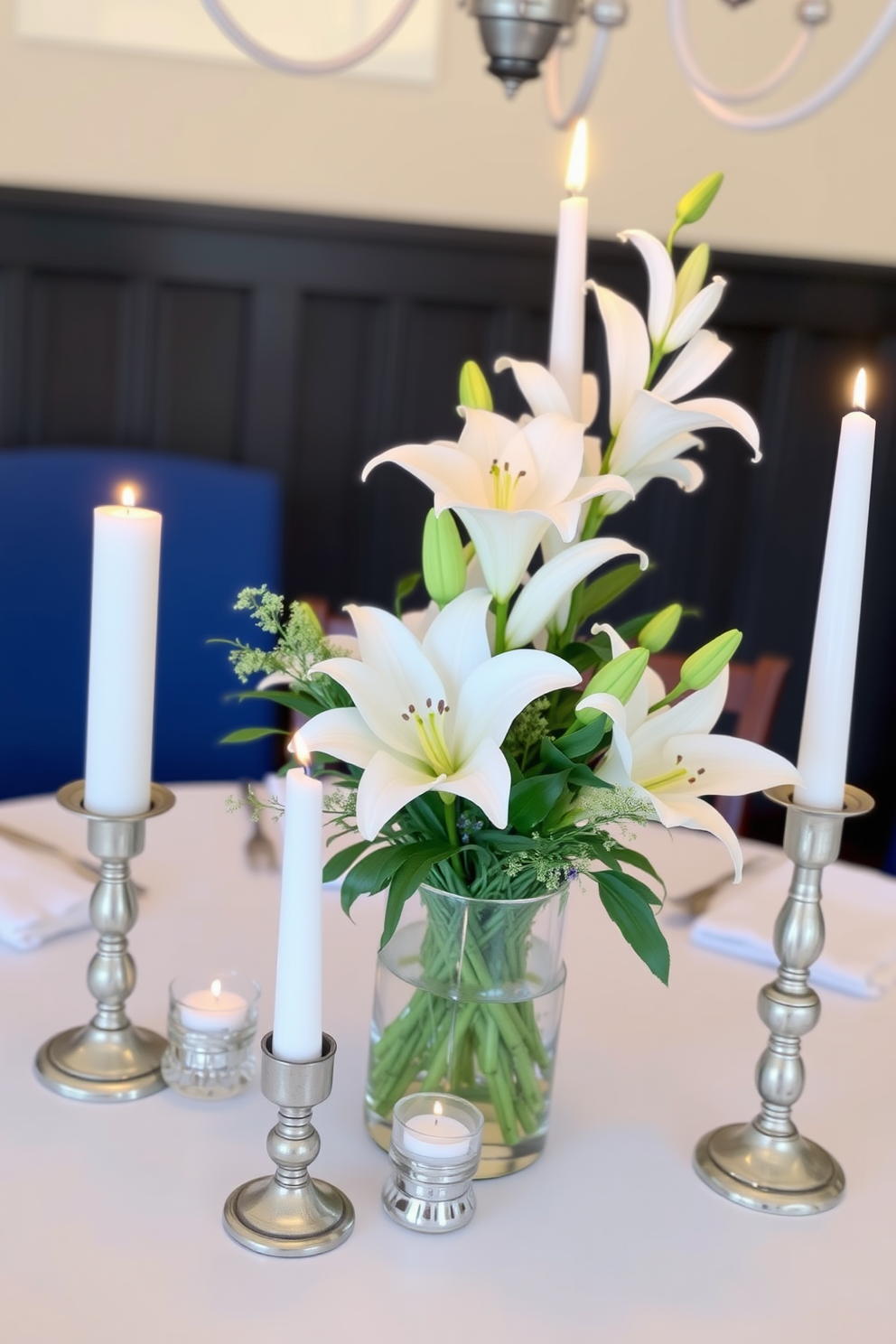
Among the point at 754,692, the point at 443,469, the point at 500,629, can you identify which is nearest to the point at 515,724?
the point at 500,629

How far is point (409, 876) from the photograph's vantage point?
0.85 m

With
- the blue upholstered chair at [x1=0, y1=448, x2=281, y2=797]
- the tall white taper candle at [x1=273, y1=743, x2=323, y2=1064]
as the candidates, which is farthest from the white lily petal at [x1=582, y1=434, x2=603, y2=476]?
the blue upholstered chair at [x1=0, y1=448, x2=281, y2=797]

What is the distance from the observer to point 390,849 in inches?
35.3

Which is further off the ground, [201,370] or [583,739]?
[201,370]

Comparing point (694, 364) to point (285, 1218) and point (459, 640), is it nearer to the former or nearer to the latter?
point (459, 640)

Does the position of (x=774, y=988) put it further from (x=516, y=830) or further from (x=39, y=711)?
(x=39, y=711)

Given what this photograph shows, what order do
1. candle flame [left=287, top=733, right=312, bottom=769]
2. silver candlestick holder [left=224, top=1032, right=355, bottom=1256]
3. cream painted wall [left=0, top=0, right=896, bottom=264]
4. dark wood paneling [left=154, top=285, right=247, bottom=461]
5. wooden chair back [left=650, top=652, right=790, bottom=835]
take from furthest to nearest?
dark wood paneling [left=154, top=285, right=247, bottom=461] < cream painted wall [left=0, top=0, right=896, bottom=264] < wooden chair back [left=650, top=652, right=790, bottom=835] < silver candlestick holder [left=224, top=1032, right=355, bottom=1256] < candle flame [left=287, top=733, right=312, bottom=769]

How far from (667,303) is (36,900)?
0.69m

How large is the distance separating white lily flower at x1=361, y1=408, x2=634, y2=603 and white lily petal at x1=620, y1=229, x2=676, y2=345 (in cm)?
9

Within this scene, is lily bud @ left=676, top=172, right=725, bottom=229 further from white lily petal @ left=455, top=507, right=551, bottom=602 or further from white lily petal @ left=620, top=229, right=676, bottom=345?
white lily petal @ left=455, top=507, right=551, bottom=602

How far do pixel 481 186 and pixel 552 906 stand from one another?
72.0 inches

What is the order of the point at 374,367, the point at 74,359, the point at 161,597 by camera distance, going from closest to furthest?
the point at 161,597 → the point at 74,359 → the point at 374,367

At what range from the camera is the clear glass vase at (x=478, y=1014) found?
0.93 metres

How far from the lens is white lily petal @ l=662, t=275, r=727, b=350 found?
3.02 ft
